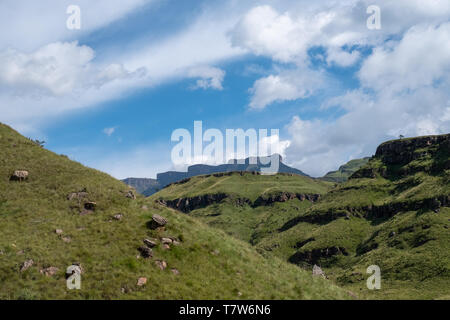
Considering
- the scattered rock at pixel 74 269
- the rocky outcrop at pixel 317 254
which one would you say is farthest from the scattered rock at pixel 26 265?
the rocky outcrop at pixel 317 254

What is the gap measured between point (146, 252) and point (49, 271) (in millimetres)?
7338

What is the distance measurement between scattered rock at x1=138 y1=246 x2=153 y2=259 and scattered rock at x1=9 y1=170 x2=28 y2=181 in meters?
20.8

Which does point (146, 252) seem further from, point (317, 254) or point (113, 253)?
point (317, 254)

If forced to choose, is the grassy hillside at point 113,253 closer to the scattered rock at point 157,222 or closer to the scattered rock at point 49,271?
the scattered rock at point 49,271

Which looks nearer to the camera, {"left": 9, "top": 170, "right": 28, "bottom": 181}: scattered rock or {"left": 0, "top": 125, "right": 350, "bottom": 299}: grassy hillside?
{"left": 0, "top": 125, "right": 350, "bottom": 299}: grassy hillside

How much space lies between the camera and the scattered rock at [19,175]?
40.9 m

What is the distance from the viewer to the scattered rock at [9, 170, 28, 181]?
134 feet

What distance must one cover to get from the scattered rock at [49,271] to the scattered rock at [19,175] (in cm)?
1856

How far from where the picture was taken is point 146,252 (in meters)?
29.3

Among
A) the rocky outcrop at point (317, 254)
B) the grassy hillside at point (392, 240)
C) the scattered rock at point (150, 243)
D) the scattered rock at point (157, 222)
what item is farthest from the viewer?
the rocky outcrop at point (317, 254)

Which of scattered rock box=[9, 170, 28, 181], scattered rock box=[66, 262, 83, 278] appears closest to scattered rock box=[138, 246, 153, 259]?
scattered rock box=[66, 262, 83, 278]

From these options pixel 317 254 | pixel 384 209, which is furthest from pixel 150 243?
pixel 384 209

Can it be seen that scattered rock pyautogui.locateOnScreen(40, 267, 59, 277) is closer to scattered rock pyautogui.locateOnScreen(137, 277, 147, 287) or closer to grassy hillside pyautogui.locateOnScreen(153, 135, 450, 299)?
scattered rock pyautogui.locateOnScreen(137, 277, 147, 287)
